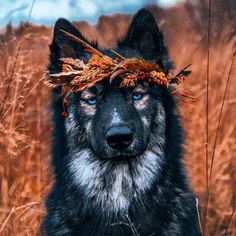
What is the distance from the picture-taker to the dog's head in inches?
179

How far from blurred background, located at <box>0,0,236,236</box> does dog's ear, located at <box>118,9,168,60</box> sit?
45 cm

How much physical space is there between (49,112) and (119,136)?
1139 millimetres

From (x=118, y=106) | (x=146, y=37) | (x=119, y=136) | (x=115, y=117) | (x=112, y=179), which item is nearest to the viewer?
(x=119, y=136)

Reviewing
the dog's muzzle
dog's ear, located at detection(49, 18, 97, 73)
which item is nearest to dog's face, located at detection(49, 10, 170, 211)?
dog's ear, located at detection(49, 18, 97, 73)

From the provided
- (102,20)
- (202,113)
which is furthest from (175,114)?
(102,20)

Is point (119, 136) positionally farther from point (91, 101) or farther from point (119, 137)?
point (91, 101)

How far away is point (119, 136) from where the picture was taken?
447 centimetres

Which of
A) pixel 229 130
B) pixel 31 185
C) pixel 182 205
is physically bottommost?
pixel 31 185

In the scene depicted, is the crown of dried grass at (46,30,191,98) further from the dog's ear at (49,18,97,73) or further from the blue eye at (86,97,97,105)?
the dog's ear at (49,18,97,73)

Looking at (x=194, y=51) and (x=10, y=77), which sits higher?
(x=194, y=51)

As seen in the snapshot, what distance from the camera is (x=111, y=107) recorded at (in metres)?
4.72

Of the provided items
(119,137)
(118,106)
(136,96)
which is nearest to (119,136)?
(119,137)

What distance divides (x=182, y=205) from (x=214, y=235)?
124 cm

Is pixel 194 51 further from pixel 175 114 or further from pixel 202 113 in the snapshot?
pixel 175 114
